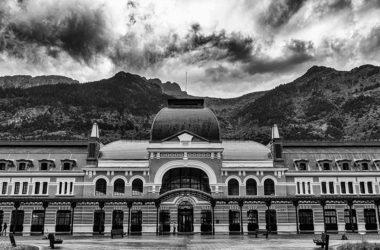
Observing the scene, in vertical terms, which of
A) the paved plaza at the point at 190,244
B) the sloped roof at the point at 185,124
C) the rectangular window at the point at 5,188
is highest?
the sloped roof at the point at 185,124

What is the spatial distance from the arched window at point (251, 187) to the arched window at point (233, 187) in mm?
1397

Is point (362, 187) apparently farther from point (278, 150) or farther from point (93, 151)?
point (93, 151)

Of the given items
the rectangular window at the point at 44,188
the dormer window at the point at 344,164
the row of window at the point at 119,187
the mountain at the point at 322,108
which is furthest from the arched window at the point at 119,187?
the mountain at the point at 322,108

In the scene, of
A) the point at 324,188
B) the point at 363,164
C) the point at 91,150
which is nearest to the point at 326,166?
the point at 324,188

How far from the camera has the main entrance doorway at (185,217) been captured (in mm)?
54594

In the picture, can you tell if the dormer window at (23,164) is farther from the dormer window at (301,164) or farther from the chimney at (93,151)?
the dormer window at (301,164)

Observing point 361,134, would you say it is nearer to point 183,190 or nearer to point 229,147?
point 229,147

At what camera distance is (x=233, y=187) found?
59.2 metres

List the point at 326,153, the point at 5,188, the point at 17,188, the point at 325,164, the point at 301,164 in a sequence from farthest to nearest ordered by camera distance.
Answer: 1. the point at 326,153
2. the point at 325,164
3. the point at 301,164
4. the point at 17,188
5. the point at 5,188

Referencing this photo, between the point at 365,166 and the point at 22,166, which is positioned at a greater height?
the point at 365,166

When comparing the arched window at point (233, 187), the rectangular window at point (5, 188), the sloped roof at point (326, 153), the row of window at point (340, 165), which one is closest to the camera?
the rectangular window at point (5, 188)

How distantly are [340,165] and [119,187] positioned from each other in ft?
103

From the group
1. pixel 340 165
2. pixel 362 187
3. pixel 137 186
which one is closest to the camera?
pixel 137 186

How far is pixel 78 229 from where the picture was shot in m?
55.2
